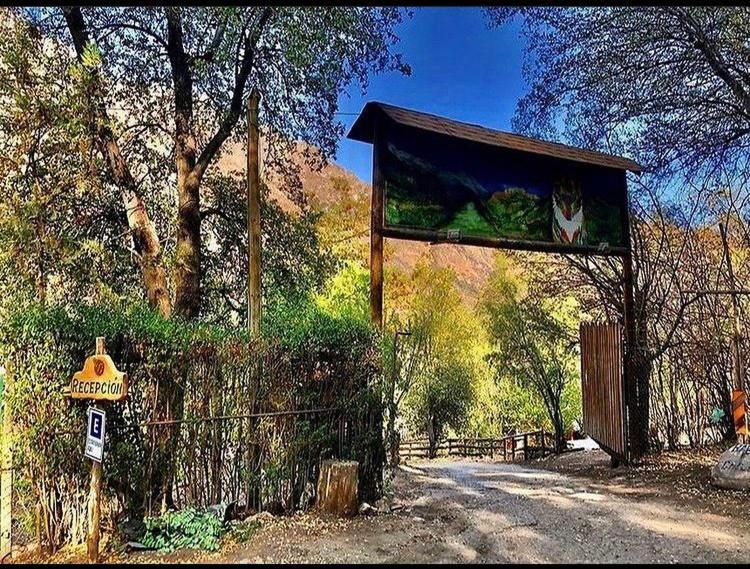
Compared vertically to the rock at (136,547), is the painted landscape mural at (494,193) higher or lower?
higher

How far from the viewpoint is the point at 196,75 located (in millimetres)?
8516

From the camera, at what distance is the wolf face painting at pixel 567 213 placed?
7914 millimetres

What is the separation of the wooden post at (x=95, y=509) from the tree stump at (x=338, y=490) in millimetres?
1833

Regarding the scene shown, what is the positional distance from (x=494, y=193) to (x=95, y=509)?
564 centimetres

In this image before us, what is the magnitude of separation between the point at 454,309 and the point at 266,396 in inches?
632

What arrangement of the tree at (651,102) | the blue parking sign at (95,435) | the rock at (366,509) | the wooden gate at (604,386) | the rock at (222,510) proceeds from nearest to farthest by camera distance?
the blue parking sign at (95,435) → the rock at (222,510) → the rock at (366,509) → the tree at (651,102) → the wooden gate at (604,386)

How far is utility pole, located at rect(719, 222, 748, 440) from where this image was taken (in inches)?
259

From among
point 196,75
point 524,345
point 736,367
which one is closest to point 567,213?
point 736,367

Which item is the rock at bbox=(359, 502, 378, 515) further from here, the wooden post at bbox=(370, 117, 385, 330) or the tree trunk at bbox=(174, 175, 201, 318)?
the tree trunk at bbox=(174, 175, 201, 318)

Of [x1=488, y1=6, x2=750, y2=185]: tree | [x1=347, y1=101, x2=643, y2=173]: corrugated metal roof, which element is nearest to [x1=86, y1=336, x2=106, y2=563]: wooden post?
[x1=347, y1=101, x2=643, y2=173]: corrugated metal roof

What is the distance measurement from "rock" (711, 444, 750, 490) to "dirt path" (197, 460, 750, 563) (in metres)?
0.84

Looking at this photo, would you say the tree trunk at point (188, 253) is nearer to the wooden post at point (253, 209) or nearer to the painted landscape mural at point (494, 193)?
the wooden post at point (253, 209)

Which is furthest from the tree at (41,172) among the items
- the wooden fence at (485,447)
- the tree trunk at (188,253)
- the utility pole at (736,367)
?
the wooden fence at (485,447)

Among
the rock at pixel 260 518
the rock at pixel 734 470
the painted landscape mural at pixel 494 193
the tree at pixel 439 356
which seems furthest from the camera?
the tree at pixel 439 356
